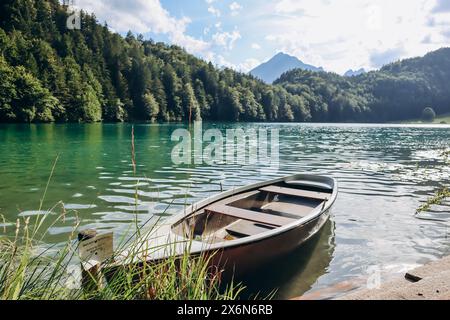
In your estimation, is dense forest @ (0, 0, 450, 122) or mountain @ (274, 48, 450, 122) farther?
mountain @ (274, 48, 450, 122)

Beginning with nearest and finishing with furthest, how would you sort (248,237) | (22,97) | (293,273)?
1. (248,237)
2. (293,273)
3. (22,97)

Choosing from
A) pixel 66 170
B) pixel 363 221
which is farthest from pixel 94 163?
pixel 363 221

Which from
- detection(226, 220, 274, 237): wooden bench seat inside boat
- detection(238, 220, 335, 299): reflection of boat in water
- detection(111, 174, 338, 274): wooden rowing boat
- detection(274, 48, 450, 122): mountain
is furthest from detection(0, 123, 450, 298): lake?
detection(274, 48, 450, 122): mountain

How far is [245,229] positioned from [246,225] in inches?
12.5

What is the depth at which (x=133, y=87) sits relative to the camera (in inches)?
4353

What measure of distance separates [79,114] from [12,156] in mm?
63574

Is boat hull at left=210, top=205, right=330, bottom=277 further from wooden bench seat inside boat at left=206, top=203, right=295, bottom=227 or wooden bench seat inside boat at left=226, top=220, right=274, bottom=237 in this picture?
wooden bench seat inside boat at left=226, top=220, right=274, bottom=237

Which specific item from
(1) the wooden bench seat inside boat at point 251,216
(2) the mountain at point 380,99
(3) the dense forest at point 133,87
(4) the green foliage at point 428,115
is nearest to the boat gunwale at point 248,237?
(1) the wooden bench seat inside boat at point 251,216

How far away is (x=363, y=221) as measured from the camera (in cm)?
1020

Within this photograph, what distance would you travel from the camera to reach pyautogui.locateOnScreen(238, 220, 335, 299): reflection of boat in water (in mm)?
6129

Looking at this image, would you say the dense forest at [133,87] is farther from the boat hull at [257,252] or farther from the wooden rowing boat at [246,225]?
the boat hull at [257,252]

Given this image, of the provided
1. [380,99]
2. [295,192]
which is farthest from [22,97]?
[380,99]

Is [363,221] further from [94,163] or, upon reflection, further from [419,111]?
[419,111]

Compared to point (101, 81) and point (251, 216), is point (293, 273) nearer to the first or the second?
point (251, 216)
